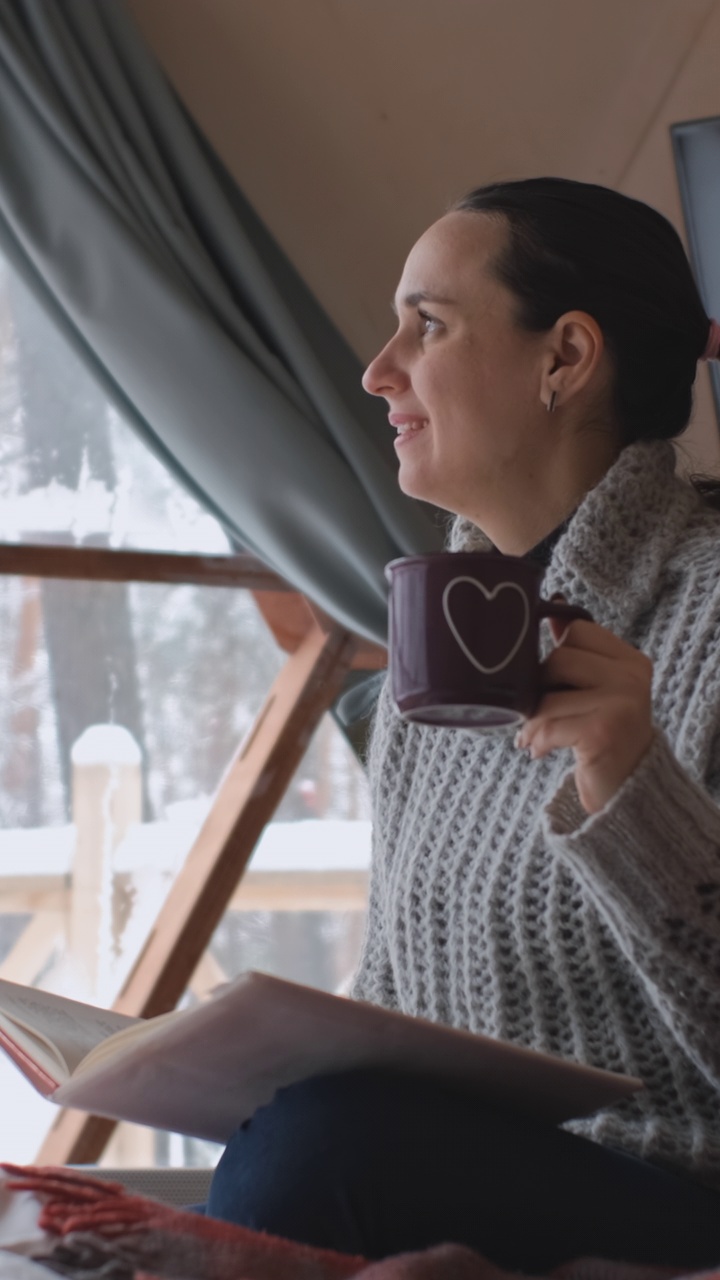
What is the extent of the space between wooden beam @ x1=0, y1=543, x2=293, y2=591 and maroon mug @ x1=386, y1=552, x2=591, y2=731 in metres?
1.61

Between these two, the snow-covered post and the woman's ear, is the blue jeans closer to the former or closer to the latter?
the woman's ear

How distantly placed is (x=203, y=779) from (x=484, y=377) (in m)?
1.31

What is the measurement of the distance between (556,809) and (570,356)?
2.02ft

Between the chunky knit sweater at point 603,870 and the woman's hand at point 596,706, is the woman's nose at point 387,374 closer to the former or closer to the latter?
the chunky knit sweater at point 603,870

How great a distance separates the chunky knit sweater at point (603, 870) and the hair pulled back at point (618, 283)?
108mm

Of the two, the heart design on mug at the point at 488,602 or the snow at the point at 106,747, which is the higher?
the heart design on mug at the point at 488,602

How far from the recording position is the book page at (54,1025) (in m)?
1.08

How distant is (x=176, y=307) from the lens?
223 cm

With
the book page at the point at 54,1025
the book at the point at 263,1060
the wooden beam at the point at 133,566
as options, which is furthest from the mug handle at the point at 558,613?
the wooden beam at the point at 133,566

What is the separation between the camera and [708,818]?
0.96 metres

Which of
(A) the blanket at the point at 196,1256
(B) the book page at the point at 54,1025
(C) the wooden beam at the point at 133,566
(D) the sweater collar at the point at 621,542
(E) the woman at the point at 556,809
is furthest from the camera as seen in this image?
(C) the wooden beam at the point at 133,566

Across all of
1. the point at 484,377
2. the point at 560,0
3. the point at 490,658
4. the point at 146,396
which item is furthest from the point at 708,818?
the point at 560,0

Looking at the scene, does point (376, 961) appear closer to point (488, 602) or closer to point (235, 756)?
point (488, 602)

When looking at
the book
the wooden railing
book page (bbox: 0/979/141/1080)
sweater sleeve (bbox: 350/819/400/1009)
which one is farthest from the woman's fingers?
the wooden railing
